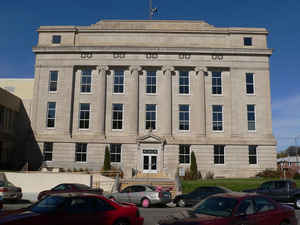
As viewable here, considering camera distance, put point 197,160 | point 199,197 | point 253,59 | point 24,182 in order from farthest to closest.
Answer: point 253,59 < point 197,160 < point 24,182 < point 199,197

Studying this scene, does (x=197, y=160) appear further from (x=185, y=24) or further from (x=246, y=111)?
(x=185, y=24)

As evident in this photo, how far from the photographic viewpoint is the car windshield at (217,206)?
8.39 m

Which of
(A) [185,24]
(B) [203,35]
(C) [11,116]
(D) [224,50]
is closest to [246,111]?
(D) [224,50]

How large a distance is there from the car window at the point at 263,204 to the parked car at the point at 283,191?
10.7 m

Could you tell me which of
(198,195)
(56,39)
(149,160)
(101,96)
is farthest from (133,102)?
(198,195)

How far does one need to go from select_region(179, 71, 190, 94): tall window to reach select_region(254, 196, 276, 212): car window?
29809mm

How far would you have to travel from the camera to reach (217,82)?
129 ft

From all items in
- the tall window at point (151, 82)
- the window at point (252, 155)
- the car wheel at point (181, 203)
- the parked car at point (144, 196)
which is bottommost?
the car wheel at point (181, 203)

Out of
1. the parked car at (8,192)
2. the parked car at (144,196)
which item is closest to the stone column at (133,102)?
the parked car at (144,196)

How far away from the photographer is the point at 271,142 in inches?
1471

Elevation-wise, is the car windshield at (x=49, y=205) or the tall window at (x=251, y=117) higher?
the tall window at (x=251, y=117)

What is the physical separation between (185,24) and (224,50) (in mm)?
6520

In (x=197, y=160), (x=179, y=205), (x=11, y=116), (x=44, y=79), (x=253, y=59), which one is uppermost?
(x=253, y=59)

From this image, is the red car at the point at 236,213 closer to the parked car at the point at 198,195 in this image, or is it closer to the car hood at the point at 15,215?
the car hood at the point at 15,215
